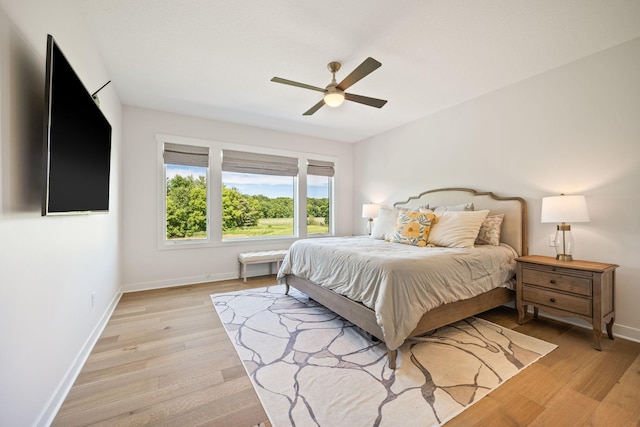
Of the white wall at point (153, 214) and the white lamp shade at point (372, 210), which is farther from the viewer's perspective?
the white lamp shade at point (372, 210)

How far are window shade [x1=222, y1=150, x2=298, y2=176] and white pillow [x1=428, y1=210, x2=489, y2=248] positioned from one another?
2803mm

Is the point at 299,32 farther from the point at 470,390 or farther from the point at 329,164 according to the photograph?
the point at 329,164

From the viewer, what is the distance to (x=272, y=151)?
481 centimetres

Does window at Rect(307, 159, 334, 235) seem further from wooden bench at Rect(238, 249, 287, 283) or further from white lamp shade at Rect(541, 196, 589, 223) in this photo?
white lamp shade at Rect(541, 196, 589, 223)

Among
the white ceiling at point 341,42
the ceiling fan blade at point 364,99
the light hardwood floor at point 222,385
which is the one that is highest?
the white ceiling at point 341,42

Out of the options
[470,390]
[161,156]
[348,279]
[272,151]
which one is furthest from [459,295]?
[161,156]

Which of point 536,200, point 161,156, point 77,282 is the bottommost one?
point 77,282

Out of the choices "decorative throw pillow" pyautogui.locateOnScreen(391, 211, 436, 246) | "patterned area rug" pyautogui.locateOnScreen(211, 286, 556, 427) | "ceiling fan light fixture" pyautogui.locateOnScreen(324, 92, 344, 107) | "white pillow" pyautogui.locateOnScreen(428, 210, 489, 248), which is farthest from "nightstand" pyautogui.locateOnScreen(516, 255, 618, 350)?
"ceiling fan light fixture" pyautogui.locateOnScreen(324, 92, 344, 107)

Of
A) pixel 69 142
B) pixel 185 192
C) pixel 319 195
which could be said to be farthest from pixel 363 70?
pixel 319 195

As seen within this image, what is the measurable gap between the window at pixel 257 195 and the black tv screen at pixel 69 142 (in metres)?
2.50

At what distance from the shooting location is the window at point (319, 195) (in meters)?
5.30

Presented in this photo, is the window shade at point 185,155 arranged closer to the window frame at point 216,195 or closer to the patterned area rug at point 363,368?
the window frame at point 216,195

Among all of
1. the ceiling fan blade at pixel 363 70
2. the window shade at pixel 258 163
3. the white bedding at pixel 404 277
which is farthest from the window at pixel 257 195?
the ceiling fan blade at pixel 363 70

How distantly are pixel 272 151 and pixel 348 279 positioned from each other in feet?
10.4
